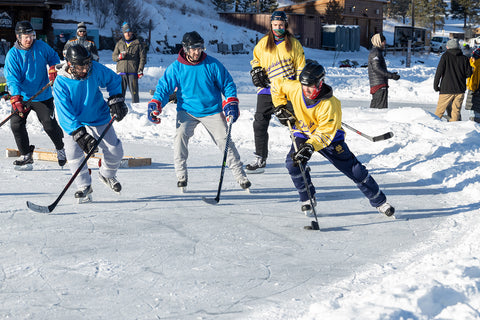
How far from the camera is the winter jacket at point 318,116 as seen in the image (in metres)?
4.16

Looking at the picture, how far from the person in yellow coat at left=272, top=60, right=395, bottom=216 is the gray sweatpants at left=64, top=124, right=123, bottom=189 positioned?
1507 millimetres

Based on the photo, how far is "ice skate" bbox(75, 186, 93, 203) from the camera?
488cm

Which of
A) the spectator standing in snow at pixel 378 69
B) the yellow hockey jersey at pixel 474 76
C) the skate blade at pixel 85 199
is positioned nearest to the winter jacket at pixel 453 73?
the yellow hockey jersey at pixel 474 76

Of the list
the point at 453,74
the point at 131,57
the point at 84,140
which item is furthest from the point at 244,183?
the point at 131,57

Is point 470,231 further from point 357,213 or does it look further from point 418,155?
point 418,155

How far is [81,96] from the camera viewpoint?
4.75 metres

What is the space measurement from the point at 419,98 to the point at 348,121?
7.48 metres

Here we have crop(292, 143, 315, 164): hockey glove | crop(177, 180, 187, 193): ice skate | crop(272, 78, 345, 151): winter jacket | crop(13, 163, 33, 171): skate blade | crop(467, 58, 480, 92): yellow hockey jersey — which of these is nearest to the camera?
crop(292, 143, 315, 164): hockey glove

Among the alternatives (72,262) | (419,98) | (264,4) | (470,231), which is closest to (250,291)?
(72,262)

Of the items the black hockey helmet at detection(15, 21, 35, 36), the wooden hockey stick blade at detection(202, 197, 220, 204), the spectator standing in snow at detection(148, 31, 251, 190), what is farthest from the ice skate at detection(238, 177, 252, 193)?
the black hockey helmet at detection(15, 21, 35, 36)

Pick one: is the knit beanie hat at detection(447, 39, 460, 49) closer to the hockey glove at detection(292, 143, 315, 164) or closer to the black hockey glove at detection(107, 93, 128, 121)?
the hockey glove at detection(292, 143, 315, 164)

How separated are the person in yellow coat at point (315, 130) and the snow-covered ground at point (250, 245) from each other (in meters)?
0.29

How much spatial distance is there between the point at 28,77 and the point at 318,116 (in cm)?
332

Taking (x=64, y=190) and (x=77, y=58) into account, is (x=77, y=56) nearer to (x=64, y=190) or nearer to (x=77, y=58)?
(x=77, y=58)
